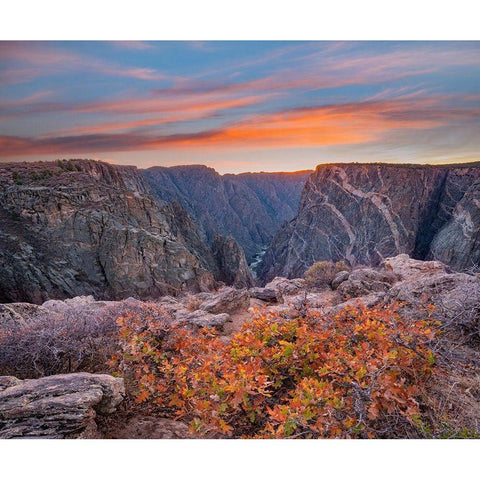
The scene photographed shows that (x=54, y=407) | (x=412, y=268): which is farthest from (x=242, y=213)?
(x=54, y=407)

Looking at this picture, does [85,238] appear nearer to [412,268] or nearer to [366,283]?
[366,283]

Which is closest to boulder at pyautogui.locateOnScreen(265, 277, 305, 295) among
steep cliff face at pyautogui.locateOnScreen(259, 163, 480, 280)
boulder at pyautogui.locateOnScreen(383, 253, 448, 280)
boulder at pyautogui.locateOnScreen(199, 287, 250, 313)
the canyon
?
boulder at pyautogui.locateOnScreen(199, 287, 250, 313)

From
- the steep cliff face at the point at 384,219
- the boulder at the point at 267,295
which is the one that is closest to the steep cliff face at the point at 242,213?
the steep cliff face at the point at 384,219

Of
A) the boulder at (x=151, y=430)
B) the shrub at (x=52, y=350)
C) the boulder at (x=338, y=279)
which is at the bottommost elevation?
the boulder at (x=338, y=279)

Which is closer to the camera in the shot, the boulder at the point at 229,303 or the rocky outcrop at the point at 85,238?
the boulder at the point at 229,303

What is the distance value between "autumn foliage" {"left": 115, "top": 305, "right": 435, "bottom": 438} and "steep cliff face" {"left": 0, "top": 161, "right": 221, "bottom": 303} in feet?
13.9

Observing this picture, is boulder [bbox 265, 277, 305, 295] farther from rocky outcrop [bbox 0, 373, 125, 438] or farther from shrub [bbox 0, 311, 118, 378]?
rocky outcrop [bbox 0, 373, 125, 438]

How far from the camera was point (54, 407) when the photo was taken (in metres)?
2.55

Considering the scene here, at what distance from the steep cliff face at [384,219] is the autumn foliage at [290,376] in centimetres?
413

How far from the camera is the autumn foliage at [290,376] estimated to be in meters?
2.37

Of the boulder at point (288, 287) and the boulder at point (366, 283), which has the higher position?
the boulder at point (366, 283)

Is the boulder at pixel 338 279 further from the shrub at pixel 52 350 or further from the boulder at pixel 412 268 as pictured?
the shrub at pixel 52 350

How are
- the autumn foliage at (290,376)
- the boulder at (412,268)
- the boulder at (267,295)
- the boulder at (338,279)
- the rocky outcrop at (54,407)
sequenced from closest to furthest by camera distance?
the autumn foliage at (290,376) < the rocky outcrop at (54,407) < the boulder at (412,268) < the boulder at (267,295) < the boulder at (338,279)

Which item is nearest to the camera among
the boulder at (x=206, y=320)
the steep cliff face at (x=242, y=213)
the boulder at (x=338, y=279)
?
the boulder at (x=206, y=320)
